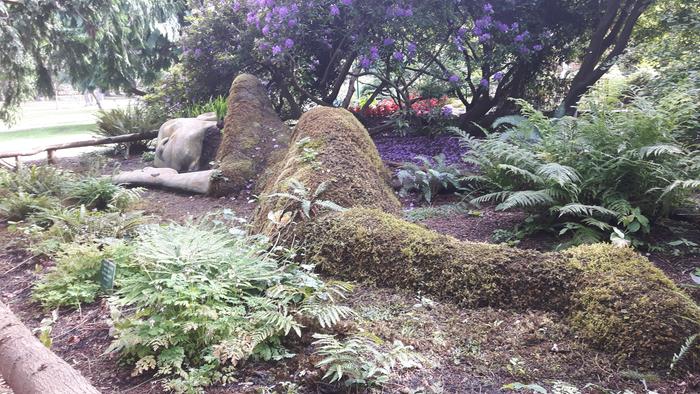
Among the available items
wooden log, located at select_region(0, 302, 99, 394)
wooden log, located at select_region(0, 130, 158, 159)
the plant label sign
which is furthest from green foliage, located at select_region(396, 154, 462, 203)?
wooden log, located at select_region(0, 130, 158, 159)

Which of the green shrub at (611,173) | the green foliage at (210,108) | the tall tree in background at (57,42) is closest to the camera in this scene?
the green shrub at (611,173)

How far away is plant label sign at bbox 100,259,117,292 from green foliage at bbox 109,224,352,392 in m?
0.20

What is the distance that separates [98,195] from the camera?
5.85 metres

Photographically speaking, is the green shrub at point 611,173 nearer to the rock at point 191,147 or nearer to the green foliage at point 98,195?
the green foliage at point 98,195

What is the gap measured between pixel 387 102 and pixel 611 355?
8.47 metres

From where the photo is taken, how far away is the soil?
7.27 ft

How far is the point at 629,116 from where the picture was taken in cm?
387

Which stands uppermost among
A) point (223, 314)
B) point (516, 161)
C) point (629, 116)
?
point (629, 116)

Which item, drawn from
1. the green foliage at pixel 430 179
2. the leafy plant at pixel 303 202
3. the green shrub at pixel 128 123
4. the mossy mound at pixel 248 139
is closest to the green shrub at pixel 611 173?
the leafy plant at pixel 303 202

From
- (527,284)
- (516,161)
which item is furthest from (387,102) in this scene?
(527,284)

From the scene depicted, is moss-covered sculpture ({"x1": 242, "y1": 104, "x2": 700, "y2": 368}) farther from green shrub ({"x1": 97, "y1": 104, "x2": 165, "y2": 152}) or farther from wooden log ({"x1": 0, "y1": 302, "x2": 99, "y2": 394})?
green shrub ({"x1": 97, "y1": 104, "x2": 165, "y2": 152})

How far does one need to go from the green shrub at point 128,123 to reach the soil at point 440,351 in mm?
7982

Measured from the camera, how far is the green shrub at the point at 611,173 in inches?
139

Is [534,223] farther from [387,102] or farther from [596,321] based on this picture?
[387,102]
